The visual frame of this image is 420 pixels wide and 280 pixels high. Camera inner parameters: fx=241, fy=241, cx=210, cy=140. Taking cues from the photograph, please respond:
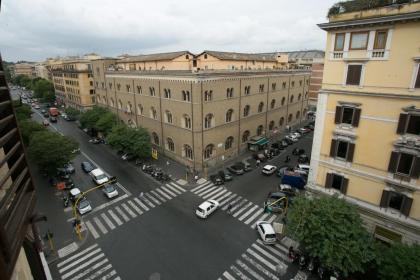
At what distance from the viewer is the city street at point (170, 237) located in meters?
21.3

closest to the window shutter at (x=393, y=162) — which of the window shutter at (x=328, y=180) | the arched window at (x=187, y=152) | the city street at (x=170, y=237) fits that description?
the window shutter at (x=328, y=180)

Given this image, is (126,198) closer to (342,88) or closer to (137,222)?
(137,222)

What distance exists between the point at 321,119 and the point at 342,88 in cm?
335

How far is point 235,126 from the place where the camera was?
144ft

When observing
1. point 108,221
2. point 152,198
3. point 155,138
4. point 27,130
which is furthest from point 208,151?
point 27,130

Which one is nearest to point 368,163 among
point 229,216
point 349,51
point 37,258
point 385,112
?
point 385,112

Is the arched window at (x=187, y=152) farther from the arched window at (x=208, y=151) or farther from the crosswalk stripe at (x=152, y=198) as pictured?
the crosswalk stripe at (x=152, y=198)

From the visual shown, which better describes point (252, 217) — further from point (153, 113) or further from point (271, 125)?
point (271, 125)

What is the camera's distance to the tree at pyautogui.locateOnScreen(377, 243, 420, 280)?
614 inches

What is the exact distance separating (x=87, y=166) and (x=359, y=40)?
40.6m

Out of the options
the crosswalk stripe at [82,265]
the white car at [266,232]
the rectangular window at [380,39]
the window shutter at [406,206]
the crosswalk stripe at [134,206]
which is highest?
the rectangular window at [380,39]

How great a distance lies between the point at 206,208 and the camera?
28.1 meters

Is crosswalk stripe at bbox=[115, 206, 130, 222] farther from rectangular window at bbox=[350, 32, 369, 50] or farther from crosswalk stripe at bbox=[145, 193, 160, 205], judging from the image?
rectangular window at bbox=[350, 32, 369, 50]

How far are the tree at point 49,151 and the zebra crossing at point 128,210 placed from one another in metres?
10.6
